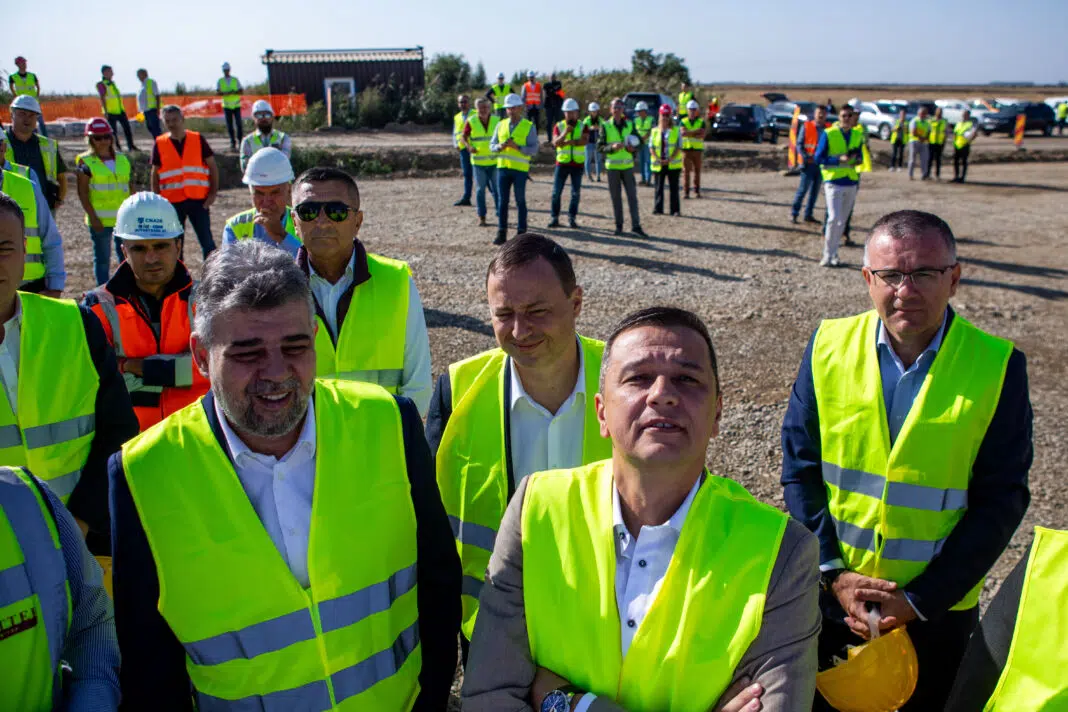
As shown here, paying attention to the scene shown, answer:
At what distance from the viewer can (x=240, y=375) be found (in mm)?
2145

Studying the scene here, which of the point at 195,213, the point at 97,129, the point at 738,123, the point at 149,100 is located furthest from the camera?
the point at 738,123

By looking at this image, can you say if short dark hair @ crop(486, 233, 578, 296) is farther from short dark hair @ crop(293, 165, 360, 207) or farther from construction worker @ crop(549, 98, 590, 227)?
construction worker @ crop(549, 98, 590, 227)

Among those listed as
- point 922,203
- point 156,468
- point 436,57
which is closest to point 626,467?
point 156,468

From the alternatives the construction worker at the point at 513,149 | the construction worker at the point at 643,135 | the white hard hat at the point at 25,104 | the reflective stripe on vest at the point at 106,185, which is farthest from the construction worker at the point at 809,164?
the white hard hat at the point at 25,104

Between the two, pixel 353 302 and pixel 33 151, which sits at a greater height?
pixel 33 151

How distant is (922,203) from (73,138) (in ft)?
81.5

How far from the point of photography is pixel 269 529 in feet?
7.11

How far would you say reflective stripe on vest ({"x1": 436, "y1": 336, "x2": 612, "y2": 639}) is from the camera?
2766mm

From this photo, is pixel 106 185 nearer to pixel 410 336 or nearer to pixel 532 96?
pixel 410 336

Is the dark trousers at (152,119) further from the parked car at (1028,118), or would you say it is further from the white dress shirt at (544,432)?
the parked car at (1028,118)

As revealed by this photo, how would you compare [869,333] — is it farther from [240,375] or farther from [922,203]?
[922,203]

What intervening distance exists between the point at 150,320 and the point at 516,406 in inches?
75.1

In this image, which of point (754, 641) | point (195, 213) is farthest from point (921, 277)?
point (195, 213)

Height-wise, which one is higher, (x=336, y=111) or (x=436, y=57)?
(x=436, y=57)
